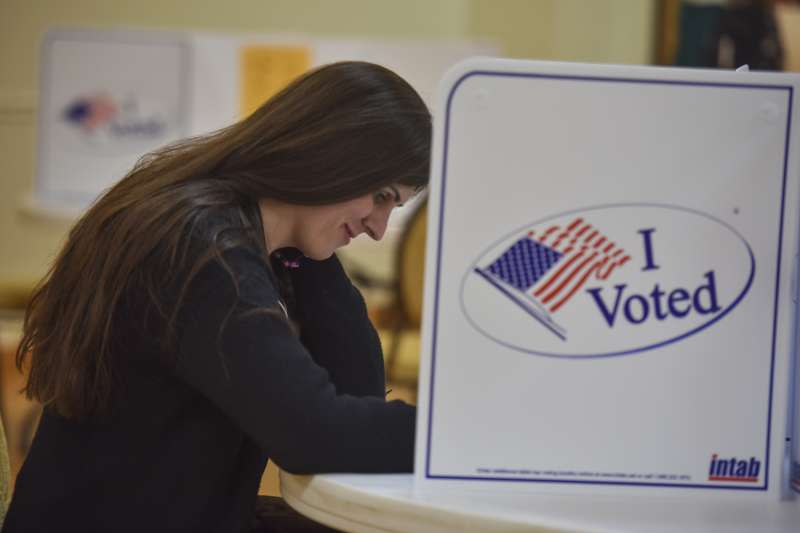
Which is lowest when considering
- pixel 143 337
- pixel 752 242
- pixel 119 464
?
pixel 119 464

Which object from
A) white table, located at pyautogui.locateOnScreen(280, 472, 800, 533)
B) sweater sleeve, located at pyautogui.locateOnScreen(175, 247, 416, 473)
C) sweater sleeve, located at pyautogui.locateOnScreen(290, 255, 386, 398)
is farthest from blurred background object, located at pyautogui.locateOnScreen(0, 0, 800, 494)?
white table, located at pyautogui.locateOnScreen(280, 472, 800, 533)

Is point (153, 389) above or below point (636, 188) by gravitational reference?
below

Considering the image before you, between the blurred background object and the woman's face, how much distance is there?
2.17 meters

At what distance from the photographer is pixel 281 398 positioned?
2.86 feet

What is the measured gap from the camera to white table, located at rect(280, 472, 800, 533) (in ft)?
2.42

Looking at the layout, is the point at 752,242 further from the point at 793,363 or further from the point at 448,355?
the point at 448,355

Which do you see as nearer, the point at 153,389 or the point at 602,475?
the point at 602,475

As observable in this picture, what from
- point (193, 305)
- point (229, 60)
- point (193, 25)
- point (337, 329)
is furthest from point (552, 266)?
point (193, 25)

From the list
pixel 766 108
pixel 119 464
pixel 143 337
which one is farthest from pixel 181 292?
pixel 766 108

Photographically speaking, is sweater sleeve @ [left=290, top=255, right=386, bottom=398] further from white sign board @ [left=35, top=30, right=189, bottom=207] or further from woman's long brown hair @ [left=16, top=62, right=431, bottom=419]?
white sign board @ [left=35, top=30, right=189, bottom=207]

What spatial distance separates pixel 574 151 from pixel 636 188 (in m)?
0.05

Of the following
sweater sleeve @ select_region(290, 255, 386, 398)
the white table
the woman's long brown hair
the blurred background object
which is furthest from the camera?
the blurred background object

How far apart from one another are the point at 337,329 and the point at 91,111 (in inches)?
132

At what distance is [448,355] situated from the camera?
0.80m
